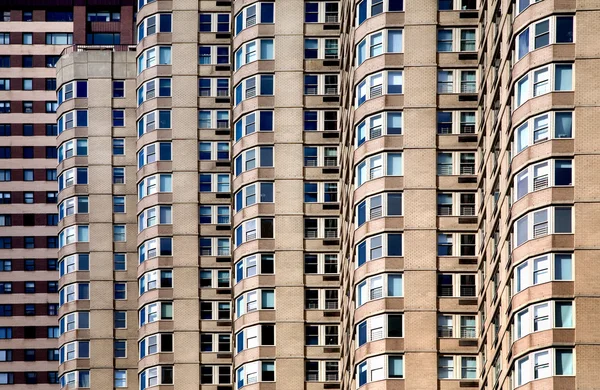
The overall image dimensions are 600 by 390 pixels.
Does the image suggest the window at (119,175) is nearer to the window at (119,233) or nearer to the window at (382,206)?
the window at (119,233)

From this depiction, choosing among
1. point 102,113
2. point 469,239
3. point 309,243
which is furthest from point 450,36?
point 102,113

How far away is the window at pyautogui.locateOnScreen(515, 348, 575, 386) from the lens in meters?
96.1

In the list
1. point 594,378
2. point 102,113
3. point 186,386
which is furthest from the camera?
point 102,113

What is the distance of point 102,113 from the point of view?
16700 cm

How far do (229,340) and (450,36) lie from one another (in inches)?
1454

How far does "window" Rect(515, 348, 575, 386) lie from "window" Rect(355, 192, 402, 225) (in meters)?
24.9

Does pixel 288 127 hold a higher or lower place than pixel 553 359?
higher

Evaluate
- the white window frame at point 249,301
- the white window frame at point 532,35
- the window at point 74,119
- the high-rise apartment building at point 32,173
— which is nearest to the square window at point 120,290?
the window at point 74,119

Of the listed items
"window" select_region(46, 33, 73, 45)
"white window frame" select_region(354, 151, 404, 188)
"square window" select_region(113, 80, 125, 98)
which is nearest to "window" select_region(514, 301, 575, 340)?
"white window frame" select_region(354, 151, 404, 188)

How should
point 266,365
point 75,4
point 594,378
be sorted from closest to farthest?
point 594,378, point 266,365, point 75,4

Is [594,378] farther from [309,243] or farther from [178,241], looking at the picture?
[178,241]

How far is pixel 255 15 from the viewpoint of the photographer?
144 metres

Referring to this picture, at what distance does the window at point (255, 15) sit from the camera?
5669 inches

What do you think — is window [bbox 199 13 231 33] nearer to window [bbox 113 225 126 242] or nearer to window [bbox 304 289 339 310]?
window [bbox 113 225 126 242]
